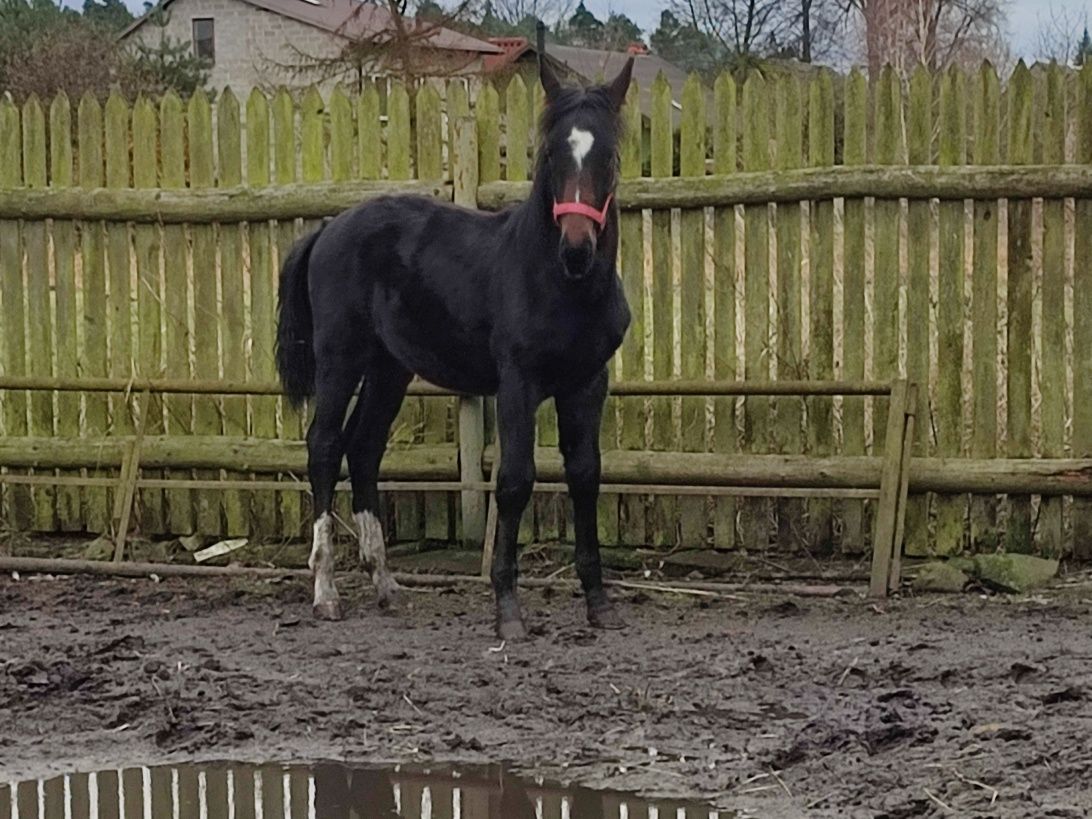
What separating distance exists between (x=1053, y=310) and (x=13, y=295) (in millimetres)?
5546

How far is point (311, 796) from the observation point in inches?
171

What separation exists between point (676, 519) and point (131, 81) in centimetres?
2078

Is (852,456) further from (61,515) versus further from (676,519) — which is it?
(61,515)

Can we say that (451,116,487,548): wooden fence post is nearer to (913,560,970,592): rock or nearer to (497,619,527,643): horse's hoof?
(497,619,527,643): horse's hoof

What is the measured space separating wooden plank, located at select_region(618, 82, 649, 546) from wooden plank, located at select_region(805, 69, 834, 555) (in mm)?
850

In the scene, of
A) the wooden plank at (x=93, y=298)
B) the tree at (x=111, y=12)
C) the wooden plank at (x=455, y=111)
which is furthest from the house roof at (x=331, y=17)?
the wooden plank at (x=455, y=111)

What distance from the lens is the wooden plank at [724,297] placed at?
7.55 m

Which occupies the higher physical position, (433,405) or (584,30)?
(584,30)

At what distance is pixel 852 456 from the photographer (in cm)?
740

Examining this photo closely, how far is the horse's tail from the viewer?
757cm

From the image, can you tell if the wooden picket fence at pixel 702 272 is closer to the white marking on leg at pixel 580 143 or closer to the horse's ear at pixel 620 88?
the horse's ear at pixel 620 88

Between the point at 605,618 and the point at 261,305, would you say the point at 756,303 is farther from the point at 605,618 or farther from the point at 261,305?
the point at 261,305

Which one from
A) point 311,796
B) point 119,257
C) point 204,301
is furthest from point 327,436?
point 311,796

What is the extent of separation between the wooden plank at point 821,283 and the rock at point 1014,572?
0.80 m
